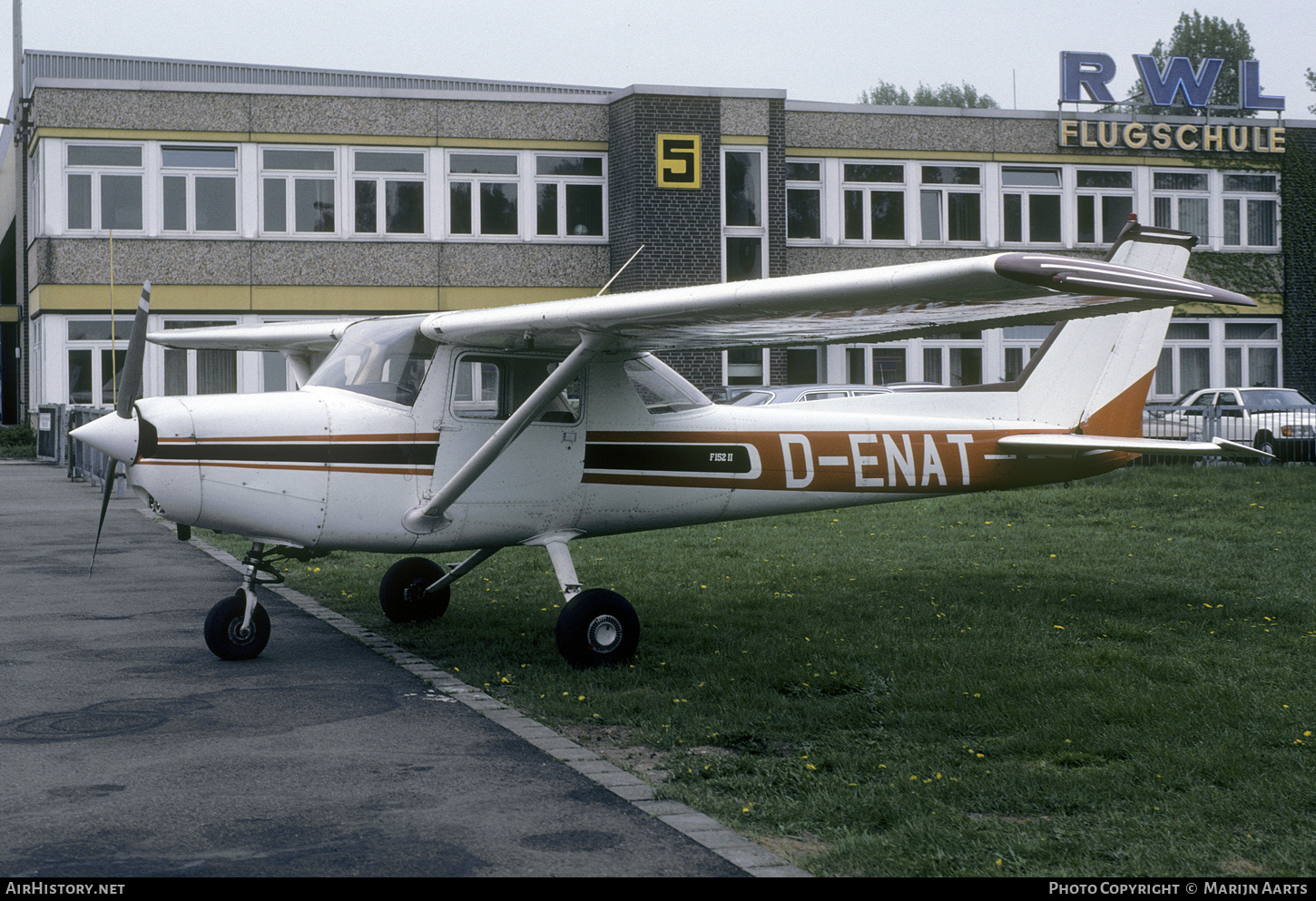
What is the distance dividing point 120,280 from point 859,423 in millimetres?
23142

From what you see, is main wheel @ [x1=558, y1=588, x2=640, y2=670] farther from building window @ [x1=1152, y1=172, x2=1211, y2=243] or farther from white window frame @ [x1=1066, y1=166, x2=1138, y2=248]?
building window @ [x1=1152, y1=172, x2=1211, y2=243]

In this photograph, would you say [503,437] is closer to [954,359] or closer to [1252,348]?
[954,359]

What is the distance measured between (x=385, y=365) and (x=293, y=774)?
3231mm

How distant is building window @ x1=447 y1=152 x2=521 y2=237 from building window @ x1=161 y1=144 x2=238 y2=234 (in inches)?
186

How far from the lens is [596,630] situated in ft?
24.9

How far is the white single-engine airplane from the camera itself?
728 cm

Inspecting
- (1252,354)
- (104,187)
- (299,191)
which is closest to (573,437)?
(299,191)

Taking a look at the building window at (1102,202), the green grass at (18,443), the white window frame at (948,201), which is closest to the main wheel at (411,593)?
the green grass at (18,443)

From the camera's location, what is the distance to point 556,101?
99.8 ft

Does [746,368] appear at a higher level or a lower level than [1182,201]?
lower

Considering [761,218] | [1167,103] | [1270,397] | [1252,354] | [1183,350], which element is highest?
[1167,103]

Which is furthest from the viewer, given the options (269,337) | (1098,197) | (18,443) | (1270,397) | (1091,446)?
(1098,197)

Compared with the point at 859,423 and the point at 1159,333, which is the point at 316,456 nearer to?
the point at 859,423
